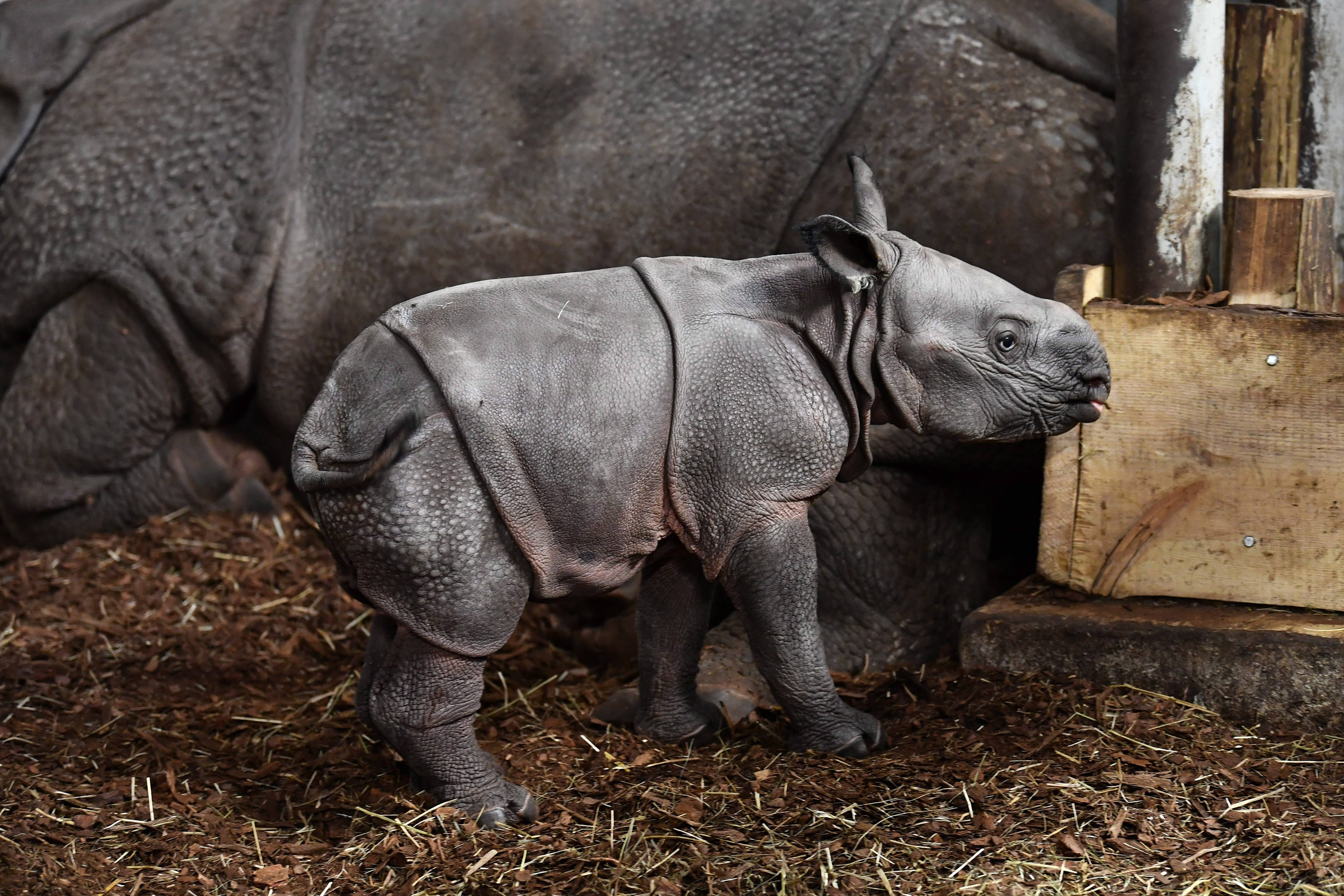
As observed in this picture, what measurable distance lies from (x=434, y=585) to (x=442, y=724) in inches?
13.9

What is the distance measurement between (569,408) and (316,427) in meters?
0.55

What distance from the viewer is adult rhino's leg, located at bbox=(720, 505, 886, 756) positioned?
3.23 m

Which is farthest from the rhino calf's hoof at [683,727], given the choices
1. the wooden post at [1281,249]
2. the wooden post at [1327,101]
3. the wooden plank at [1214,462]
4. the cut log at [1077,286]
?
the wooden post at [1327,101]

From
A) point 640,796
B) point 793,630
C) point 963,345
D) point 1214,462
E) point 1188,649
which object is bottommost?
point 640,796

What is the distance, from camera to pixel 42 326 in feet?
16.9

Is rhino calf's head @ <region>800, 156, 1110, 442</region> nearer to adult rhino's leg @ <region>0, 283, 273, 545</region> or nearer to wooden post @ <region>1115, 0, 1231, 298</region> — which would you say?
wooden post @ <region>1115, 0, 1231, 298</region>

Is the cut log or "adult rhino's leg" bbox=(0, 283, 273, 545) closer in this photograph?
the cut log

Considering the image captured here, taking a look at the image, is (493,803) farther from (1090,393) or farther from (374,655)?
(1090,393)

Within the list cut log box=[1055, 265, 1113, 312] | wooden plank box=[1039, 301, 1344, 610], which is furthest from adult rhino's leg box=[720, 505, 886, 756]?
cut log box=[1055, 265, 1113, 312]

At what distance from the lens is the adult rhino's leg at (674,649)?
357 cm

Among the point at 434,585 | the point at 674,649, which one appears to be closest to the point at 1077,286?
the point at 674,649

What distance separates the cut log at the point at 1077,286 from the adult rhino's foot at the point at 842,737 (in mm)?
1209

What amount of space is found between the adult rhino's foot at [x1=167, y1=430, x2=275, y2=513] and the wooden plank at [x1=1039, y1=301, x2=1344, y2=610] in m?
2.86

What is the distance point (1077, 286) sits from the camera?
3.87 m
